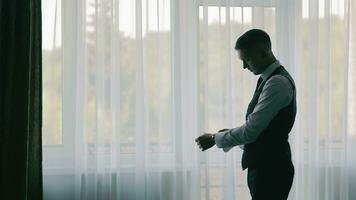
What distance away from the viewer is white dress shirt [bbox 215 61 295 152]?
2.08m

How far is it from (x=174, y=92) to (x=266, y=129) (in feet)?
3.11

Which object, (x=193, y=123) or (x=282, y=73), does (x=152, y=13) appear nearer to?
(x=193, y=123)

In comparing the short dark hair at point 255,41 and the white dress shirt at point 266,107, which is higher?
the short dark hair at point 255,41

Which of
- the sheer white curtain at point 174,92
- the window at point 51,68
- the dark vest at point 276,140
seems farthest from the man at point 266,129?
the window at point 51,68

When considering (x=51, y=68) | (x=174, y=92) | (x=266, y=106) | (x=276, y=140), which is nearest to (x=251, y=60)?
(x=266, y=106)

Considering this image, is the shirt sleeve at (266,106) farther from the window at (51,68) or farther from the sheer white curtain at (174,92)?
the window at (51,68)

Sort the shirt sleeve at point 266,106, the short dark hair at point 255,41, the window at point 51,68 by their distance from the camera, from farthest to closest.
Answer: the window at point 51,68 < the short dark hair at point 255,41 < the shirt sleeve at point 266,106

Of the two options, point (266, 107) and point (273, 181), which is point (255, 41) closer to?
point (266, 107)

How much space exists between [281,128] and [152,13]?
118cm

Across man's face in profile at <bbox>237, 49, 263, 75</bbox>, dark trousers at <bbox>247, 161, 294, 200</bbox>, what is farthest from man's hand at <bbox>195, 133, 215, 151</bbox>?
man's face in profile at <bbox>237, 49, 263, 75</bbox>
